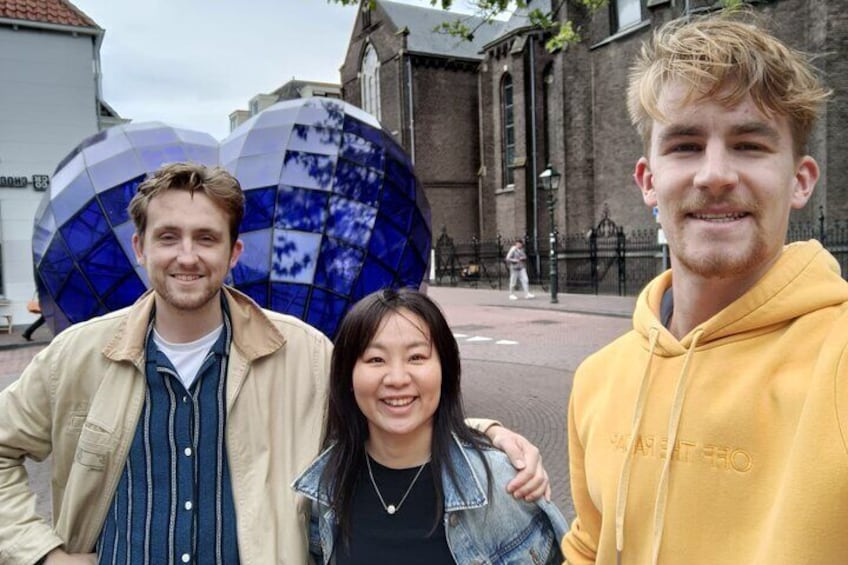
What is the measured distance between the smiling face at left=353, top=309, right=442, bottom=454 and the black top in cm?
11

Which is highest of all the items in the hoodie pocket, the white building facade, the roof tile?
the roof tile

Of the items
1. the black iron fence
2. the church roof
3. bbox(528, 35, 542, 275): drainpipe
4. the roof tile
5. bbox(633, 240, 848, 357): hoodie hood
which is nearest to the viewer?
bbox(633, 240, 848, 357): hoodie hood

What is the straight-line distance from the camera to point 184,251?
6.68 feet

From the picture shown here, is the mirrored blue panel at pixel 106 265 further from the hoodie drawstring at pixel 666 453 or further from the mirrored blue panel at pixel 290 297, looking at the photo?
the hoodie drawstring at pixel 666 453

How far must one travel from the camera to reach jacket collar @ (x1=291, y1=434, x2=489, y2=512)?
5.99 ft

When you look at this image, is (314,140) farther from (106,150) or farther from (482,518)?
(482,518)

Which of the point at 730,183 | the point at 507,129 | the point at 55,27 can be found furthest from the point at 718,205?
the point at 507,129

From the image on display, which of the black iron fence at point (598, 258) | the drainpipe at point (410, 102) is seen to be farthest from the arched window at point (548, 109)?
the drainpipe at point (410, 102)

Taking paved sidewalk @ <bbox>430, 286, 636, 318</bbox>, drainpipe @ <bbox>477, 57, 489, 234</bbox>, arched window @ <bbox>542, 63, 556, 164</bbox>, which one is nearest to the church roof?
Answer: drainpipe @ <bbox>477, 57, 489, 234</bbox>

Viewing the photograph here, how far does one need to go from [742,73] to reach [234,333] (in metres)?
1.64

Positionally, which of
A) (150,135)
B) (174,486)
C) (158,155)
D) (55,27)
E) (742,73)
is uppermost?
(55,27)

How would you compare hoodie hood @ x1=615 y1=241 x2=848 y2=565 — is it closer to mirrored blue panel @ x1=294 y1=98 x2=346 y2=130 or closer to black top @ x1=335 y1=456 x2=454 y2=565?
black top @ x1=335 y1=456 x2=454 y2=565

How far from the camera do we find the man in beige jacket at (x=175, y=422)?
75.2 inches

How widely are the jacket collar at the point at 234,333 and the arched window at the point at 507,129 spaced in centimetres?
3136
